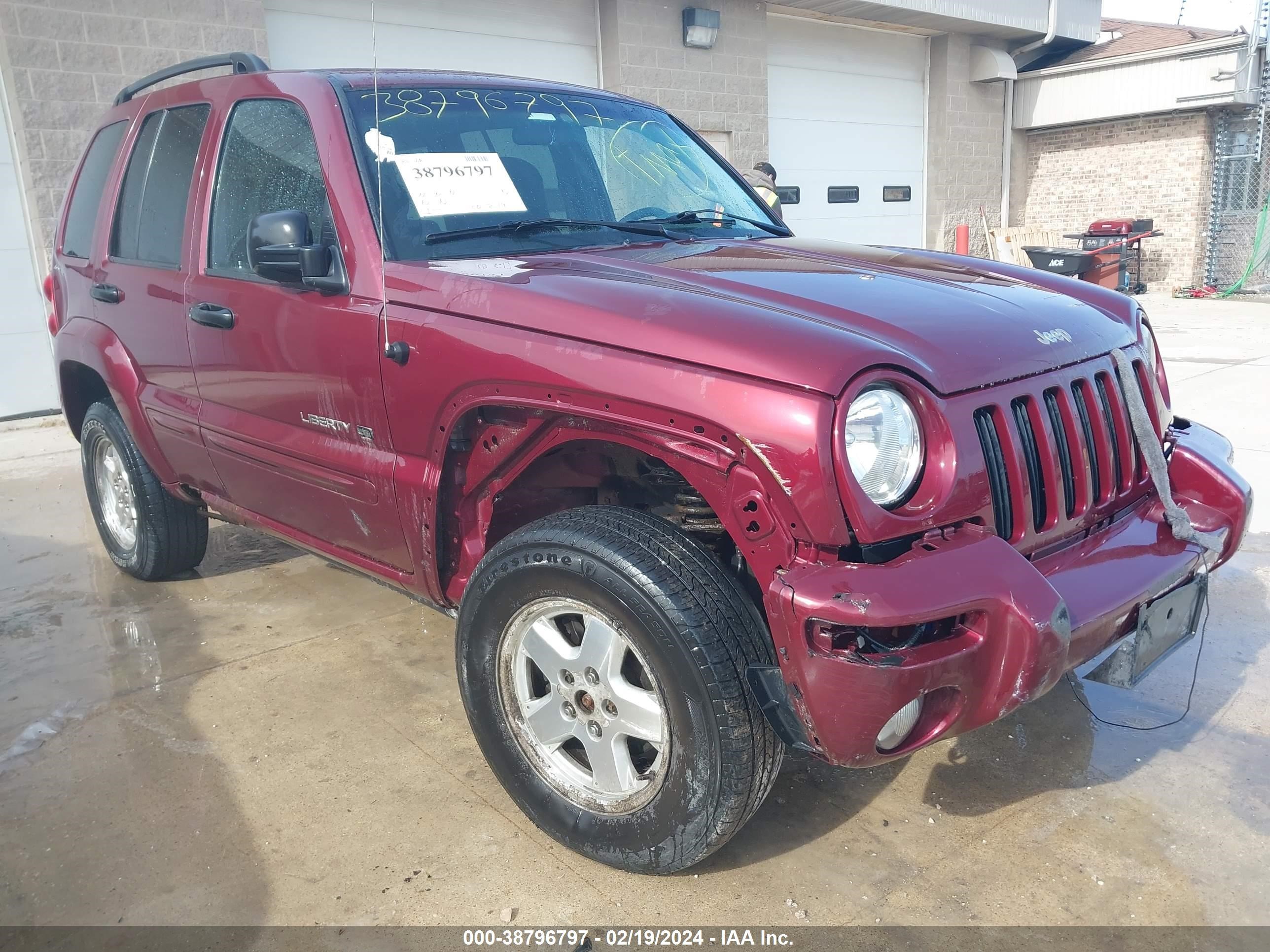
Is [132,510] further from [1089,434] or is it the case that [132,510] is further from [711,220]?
[1089,434]

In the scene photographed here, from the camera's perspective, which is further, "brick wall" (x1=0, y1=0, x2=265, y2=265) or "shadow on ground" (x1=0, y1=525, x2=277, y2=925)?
"brick wall" (x1=0, y1=0, x2=265, y2=265)

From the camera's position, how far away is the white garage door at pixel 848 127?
13594mm

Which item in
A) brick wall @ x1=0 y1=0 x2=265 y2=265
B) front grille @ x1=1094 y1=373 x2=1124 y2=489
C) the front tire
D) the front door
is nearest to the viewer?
the front tire

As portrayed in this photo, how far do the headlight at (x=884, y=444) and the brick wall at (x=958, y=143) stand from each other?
14.9 meters

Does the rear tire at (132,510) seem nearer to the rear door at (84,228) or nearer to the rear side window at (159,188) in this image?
the rear door at (84,228)

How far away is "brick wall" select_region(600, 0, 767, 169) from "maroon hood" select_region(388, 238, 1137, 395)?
9.24 meters

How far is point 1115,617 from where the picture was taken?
2.30 m

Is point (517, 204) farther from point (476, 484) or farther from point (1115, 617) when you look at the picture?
point (1115, 617)

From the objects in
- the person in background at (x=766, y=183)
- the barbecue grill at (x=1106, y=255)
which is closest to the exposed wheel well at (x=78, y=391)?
the person in background at (x=766, y=183)

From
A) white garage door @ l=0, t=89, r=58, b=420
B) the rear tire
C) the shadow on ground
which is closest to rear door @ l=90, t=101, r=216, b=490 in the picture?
the rear tire

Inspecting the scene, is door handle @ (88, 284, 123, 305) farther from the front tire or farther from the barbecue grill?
the barbecue grill

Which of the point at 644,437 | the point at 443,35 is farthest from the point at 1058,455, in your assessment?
the point at 443,35

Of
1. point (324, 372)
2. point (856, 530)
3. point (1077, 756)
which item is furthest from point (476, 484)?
point (1077, 756)

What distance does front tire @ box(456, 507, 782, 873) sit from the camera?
217 cm
